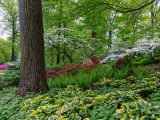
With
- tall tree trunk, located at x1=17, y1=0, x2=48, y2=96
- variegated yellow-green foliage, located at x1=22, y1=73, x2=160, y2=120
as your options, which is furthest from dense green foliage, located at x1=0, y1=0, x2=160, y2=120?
tall tree trunk, located at x1=17, y1=0, x2=48, y2=96

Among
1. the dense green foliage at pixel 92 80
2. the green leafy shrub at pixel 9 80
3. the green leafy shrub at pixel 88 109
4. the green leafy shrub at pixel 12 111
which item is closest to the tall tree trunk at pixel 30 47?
the dense green foliage at pixel 92 80

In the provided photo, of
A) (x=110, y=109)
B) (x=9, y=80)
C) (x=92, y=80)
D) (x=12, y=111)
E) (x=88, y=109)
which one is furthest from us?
(x=9, y=80)

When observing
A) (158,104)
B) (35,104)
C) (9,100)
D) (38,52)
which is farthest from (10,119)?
(158,104)

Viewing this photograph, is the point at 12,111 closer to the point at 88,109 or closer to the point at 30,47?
the point at 30,47

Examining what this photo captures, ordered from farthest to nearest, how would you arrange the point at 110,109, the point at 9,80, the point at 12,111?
the point at 9,80
the point at 12,111
the point at 110,109

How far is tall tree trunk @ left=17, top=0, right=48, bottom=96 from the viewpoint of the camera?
529cm

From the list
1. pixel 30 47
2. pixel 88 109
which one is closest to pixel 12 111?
pixel 30 47

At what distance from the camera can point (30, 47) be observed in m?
5.30

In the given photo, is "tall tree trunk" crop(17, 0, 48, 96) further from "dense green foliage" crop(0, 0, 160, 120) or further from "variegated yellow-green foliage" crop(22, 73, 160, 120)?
"variegated yellow-green foliage" crop(22, 73, 160, 120)

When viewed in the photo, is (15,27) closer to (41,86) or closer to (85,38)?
(85,38)

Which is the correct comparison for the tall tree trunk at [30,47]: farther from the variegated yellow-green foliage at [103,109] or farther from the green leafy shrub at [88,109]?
the green leafy shrub at [88,109]

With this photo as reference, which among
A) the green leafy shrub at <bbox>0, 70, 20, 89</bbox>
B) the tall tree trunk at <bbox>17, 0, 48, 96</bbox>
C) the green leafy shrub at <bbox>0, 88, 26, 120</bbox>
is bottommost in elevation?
the green leafy shrub at <bbox>0, 88, 26, 120</bbox>

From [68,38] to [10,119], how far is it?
909 centimetres

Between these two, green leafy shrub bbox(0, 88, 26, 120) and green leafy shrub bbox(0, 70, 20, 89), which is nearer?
green leafy shrub bbox(0, 88, 26, 120)
